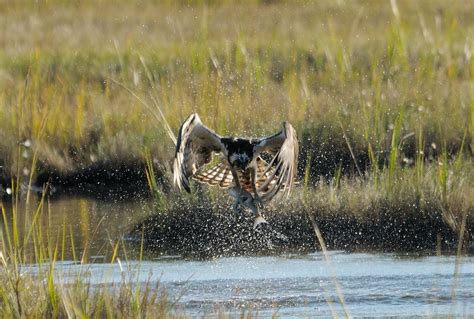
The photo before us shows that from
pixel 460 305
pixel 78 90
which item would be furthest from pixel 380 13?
pixel 460 305

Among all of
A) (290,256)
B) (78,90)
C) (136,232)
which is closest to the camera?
(290,256)

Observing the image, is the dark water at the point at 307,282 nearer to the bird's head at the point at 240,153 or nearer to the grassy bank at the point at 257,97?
the bird's head at the point at 240,153

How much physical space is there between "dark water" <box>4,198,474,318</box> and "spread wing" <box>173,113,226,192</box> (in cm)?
58

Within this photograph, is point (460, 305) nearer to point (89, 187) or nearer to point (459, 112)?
point (459, 112)

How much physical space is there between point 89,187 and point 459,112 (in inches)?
143

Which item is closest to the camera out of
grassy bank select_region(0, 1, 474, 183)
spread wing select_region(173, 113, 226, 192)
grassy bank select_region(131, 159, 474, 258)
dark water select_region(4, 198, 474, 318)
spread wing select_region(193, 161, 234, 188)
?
dark water select_region(4, 198, 474, 318)

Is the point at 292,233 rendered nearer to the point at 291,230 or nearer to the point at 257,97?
the point at 291,230

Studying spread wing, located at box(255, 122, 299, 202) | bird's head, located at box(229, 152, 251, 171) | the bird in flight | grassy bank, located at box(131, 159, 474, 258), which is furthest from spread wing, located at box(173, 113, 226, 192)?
grassy bank, located at box(131, 159, 474, 258)

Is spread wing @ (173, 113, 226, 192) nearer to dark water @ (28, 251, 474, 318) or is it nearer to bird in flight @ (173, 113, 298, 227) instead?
bird in flight @ (173, 113, 298, 227)

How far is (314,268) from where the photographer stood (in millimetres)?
7508

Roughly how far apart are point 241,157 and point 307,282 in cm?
86

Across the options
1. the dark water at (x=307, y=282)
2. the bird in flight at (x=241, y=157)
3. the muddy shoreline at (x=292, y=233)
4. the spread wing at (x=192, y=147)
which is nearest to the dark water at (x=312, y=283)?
the dark water at (x=307, y=282)

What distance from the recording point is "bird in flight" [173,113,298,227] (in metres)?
6.67

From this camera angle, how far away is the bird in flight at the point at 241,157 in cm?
667
